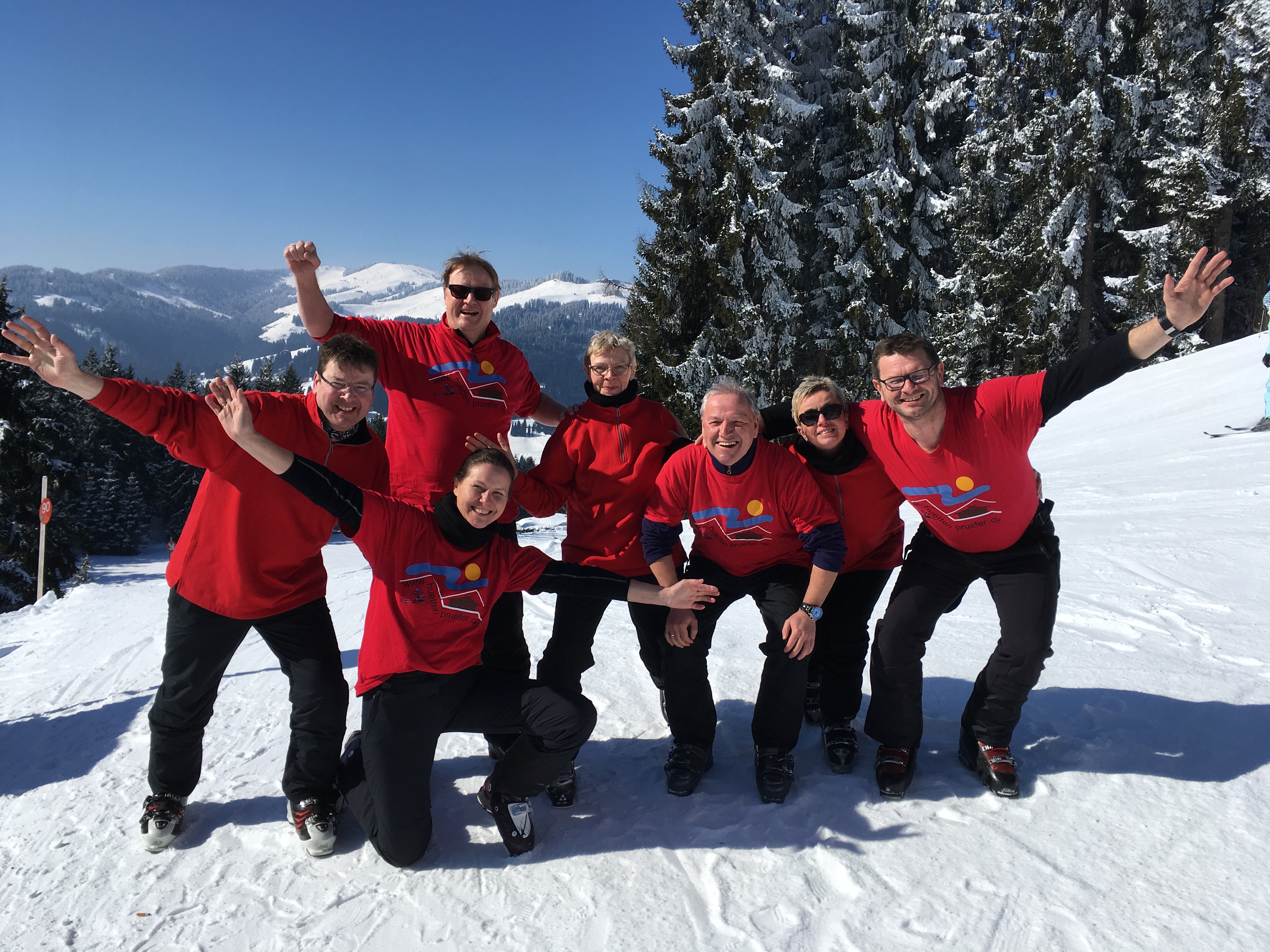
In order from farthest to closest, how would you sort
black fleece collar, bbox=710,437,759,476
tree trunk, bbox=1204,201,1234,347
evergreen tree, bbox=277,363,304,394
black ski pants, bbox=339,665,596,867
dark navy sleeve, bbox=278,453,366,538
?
evergreen tree, bbox=277,363,304,394 < tree trunk, bbox=1204,201,1234,347 < black fleece collar, bbox=710,437,759,476 < black ski pants, bbox=339,665,596,867 < dark navy sleeve, bbox=278,453,366,538

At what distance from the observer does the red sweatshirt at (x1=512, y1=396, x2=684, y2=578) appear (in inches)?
138

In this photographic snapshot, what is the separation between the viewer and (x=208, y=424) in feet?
9.48

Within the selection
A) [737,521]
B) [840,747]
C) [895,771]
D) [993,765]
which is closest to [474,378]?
[737,521]

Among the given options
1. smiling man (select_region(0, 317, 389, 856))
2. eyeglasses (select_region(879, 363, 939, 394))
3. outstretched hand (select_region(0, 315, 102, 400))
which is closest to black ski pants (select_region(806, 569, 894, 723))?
eyeglasses (select_region(879, 363, 939, 394))

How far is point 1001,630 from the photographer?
3.28m

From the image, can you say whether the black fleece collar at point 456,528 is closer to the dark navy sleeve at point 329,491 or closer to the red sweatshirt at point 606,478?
the dark navy sleeve at point 329,491

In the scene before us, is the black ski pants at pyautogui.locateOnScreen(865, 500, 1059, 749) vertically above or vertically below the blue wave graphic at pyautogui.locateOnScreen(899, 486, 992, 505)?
below

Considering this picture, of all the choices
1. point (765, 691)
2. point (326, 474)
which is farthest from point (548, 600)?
point (326, 474)

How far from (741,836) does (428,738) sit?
4.49 ft

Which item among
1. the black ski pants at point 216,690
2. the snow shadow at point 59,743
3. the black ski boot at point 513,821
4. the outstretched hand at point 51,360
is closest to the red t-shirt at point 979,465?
Answer: the black ski boot at point 513,821

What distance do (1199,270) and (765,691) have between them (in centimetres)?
261

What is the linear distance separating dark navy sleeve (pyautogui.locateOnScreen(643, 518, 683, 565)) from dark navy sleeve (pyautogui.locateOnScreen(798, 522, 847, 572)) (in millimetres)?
618

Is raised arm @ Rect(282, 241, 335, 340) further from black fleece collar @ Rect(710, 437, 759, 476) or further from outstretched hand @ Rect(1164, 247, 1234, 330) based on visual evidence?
outstretched hand @ Rect(1164, 247, 1234, 330)

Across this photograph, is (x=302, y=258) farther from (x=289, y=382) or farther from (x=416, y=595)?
A: (x=289, y=382)
